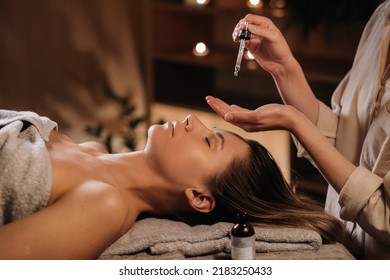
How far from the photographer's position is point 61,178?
1.53 m

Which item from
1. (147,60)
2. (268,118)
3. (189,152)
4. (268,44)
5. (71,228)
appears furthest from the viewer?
(147,60)

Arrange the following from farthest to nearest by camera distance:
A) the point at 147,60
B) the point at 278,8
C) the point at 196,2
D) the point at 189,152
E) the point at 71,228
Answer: the point at 147,60, the point at 196,2, the point at 278,8, the point at 189,152, the point at 71,228

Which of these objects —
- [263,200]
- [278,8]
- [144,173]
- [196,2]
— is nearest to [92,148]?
[144,173]

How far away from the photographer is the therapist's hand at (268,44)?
5.67 ft

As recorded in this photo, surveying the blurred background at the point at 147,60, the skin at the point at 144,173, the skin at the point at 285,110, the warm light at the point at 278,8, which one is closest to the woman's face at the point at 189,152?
the skin at the point at 144,173

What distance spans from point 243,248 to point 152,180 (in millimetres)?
415

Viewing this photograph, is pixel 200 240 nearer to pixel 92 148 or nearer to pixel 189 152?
pixel 189 152

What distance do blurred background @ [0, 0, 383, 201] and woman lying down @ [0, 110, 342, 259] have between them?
1542 millimetres

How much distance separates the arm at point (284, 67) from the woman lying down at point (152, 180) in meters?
0.23

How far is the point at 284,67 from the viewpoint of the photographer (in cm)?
182

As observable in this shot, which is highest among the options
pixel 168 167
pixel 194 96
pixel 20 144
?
pixel 20 144

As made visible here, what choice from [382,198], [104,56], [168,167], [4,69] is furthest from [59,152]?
[104,56]
